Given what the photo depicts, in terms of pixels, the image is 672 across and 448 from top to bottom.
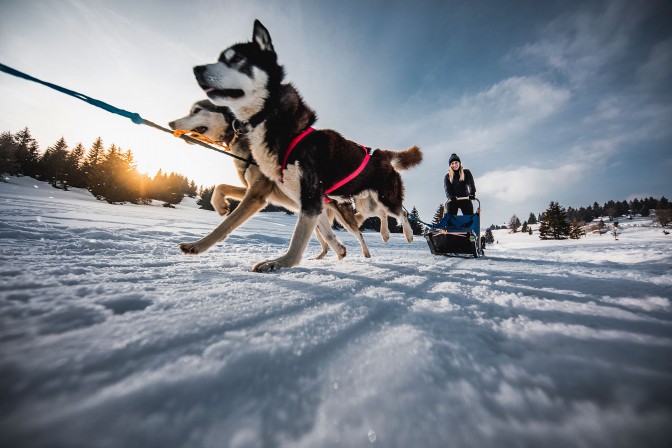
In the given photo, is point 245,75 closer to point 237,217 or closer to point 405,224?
point 237,217

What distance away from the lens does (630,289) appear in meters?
1.50

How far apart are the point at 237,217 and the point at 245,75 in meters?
1.44

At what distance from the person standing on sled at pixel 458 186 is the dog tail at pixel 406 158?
1.41 metres

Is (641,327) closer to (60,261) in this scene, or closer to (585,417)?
(585,417)

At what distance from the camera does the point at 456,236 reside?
473 cm

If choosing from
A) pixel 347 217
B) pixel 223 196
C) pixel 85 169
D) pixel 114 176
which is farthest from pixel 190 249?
pixel 85 169

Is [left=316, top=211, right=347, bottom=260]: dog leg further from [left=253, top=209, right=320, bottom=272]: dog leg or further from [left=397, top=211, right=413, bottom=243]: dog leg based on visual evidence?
[left=397, top=211, right=413, bottom=243]: dog leg

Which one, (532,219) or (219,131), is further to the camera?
(532,219)

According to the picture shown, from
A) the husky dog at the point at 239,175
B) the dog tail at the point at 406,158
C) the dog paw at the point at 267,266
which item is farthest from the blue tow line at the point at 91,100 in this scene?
the dog tail at the point at 406,158

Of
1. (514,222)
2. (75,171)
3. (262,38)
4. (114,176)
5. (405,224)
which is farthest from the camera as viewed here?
(514,222)

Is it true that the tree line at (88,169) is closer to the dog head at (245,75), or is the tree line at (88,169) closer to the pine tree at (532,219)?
the dog head at (245,75)

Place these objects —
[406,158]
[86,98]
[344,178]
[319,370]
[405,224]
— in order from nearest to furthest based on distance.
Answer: [319,370], [86,98], [344,178], [406,158], [405,224]

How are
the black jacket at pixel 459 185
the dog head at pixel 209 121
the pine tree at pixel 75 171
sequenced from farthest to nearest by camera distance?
the pine tree at pixel 75 171, the black jacket at pixel 459 185, the dog head at pixel 209 121

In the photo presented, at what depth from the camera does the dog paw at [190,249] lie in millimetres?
2426
